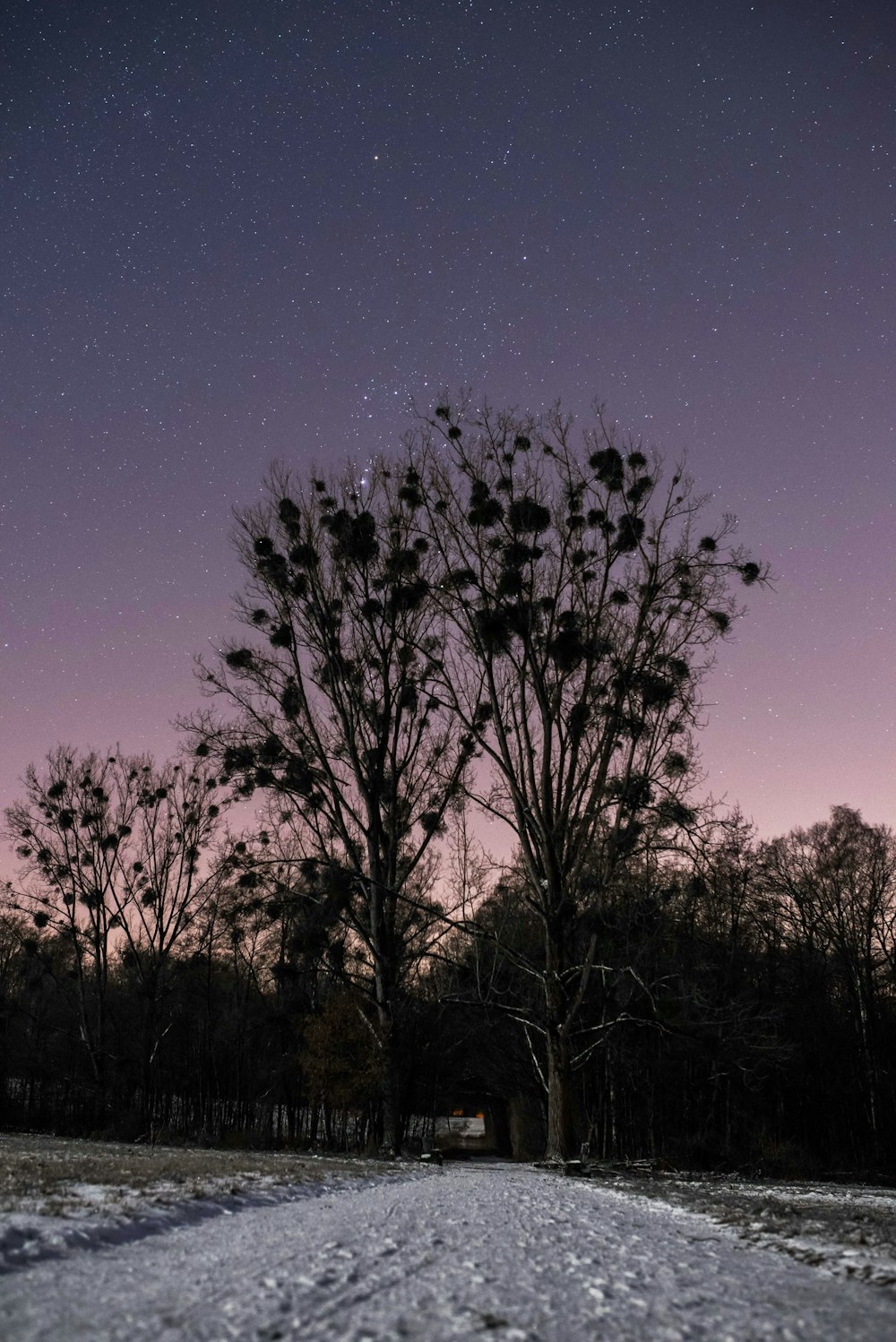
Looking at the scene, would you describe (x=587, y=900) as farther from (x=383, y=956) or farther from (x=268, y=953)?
(x=268, y=953)

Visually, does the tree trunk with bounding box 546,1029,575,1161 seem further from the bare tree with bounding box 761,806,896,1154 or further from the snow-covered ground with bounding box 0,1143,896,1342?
the bare tree with bounding box 761,806,896,1154

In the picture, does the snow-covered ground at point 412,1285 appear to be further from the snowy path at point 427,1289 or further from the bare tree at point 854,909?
the bare tree at point 854,909

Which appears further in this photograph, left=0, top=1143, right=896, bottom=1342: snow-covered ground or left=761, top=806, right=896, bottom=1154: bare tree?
left=761, top=806, right=896, bottom=1154: bare tree

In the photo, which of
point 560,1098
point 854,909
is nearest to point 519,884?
point 560,1098

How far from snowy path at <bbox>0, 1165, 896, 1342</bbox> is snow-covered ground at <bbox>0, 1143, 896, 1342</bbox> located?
1 centimetres

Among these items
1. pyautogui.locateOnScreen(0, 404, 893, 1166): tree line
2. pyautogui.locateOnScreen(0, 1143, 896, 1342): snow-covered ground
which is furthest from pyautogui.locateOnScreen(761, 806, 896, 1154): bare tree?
pyautogui.locateOnScreen(0, 1143, 896, 1342): snow-covered ground

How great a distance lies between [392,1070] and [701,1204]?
11198 millimetres

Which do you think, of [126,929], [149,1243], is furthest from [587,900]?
[126,929]

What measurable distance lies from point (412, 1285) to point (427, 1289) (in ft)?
0.36

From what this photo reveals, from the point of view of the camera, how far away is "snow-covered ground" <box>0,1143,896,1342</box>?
2.90m

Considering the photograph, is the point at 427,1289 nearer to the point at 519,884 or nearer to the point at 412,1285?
the point at 412,1285

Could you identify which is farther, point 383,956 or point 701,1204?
point 383,956

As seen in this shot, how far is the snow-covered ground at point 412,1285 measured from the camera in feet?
9.52

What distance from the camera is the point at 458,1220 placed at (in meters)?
5.74
